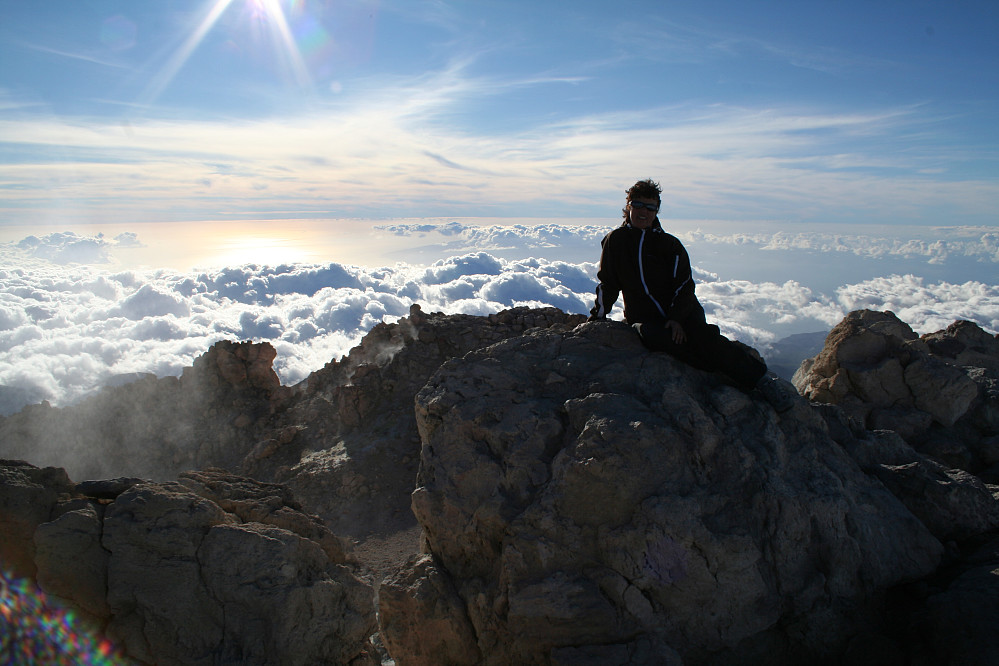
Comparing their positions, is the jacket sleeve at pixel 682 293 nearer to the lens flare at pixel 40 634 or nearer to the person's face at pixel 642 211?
the person's face at pixel 642 211

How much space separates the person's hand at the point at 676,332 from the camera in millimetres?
5973

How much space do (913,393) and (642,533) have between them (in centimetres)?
719

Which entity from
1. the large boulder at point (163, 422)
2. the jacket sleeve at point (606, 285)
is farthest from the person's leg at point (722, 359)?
the large boulder at point (163, 422)

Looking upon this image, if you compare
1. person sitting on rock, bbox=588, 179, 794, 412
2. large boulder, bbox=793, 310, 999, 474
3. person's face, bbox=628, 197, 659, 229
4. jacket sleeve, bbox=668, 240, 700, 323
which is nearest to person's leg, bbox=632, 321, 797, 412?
person sitting on rock, bbox=588, 179, 794, 412

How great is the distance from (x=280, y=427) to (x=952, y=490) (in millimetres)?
21840

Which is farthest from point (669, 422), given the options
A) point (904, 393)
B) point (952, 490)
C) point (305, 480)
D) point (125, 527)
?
point (305, 480)

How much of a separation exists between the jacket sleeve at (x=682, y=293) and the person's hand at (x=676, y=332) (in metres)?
0.08

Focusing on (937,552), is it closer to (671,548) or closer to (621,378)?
(671,548)

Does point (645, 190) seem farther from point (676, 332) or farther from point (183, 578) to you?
point (183, 578)

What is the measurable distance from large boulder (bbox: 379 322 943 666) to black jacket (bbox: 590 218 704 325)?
0.69 metres

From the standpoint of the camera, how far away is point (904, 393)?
9180mm

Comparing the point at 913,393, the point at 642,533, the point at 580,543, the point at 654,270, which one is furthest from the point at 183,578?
the point at 913,393

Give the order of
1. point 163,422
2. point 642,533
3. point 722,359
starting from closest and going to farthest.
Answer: point 642,533 < point 722,359 < point 163,422

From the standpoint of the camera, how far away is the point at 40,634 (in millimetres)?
4543
